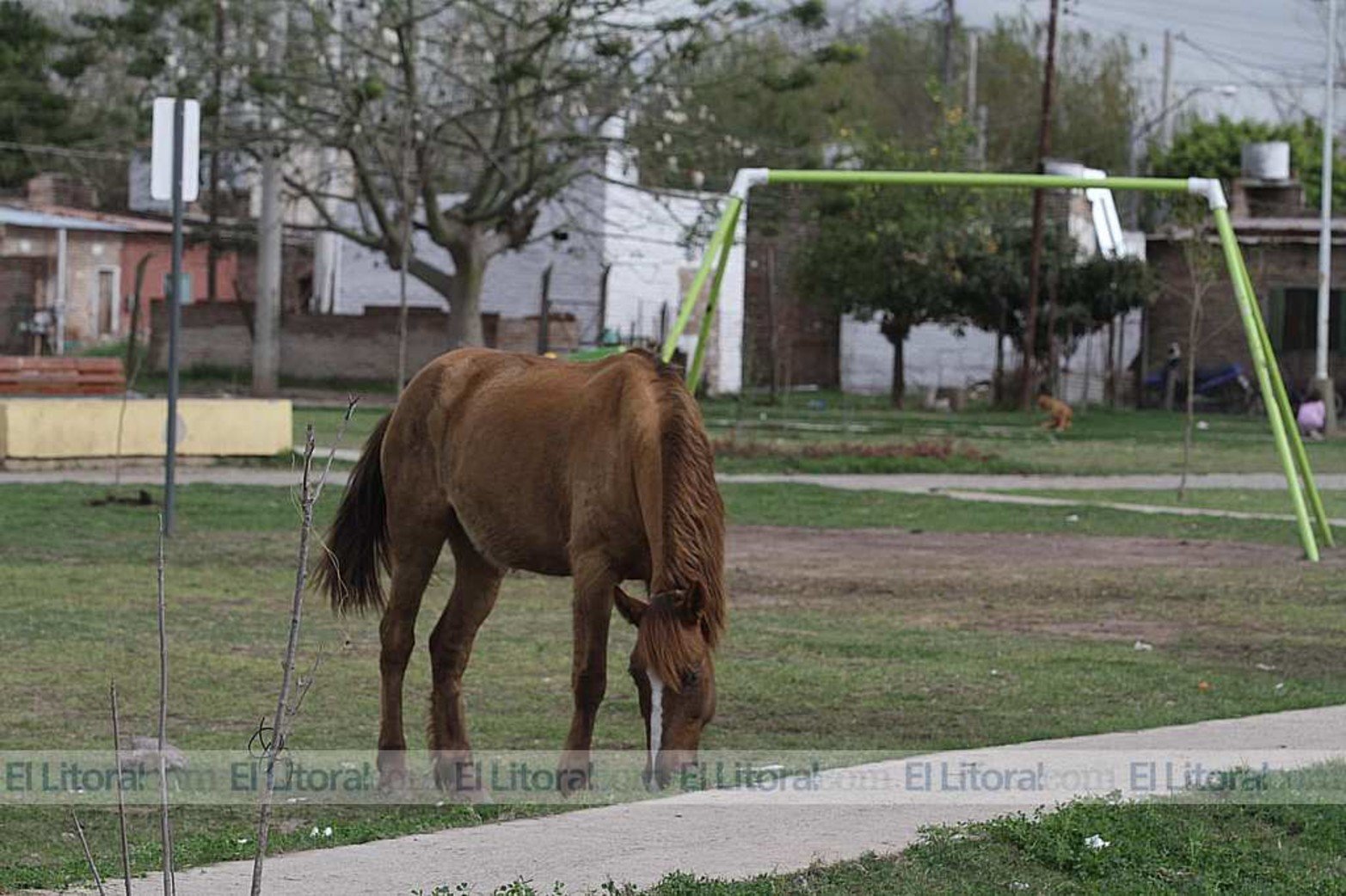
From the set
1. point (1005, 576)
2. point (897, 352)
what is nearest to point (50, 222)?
point (897, 352)

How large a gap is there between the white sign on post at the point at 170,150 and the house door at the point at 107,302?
4318 cm

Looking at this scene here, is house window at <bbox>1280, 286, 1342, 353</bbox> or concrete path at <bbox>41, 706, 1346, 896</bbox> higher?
house window at <bbox>1280, 286, 1342, 353</bbox>

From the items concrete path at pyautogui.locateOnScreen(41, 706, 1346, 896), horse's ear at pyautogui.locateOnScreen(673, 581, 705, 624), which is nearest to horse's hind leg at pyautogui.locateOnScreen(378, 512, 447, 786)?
concrete path at pyautogui.locateOnScreen(41, 706, 1346, 896)

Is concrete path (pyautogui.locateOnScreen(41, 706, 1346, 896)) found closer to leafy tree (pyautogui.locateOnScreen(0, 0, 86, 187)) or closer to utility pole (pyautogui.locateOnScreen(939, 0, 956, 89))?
leafy tree (pyautogui.locateOnScreen(0, 0, 86, 187))

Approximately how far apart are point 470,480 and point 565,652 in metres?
3.81

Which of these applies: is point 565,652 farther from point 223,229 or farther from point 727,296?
point 727,296

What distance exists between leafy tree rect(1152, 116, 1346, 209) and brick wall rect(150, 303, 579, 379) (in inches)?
1097

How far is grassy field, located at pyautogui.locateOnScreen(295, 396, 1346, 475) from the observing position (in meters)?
26.7

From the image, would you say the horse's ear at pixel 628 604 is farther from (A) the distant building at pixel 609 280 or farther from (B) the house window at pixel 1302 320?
(B) the house window at pixel 1302 320

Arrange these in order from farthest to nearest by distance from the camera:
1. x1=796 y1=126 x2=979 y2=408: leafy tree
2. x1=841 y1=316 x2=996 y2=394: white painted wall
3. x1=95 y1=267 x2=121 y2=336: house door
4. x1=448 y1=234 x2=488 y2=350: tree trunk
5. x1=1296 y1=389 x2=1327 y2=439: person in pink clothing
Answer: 1. x1=95 y1=267 x2=121 y2=336: house door
2. x1=841 y1=316 x2=996 y2=394: white painted wall
3. x1=796 y1=126 x2=979 y2=408: leafy tree
4. x1=1296 y1=389 x2=1327 y2=439: person in pink clothing
5. x1=448 y1=234 x2=488 y2=350: tree trunk

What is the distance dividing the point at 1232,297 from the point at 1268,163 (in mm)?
9282

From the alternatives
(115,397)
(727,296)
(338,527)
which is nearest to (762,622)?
(338,527)

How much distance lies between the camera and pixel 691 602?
679 cm

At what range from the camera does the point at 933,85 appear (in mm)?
48031
